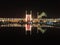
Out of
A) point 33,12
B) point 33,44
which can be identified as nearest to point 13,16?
point 33,12

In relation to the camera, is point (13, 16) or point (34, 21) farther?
point (34, 21)

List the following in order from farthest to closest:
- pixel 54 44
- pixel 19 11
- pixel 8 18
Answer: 1. pixel 8 18
2. pixel 19 11
3. pixel 54 44

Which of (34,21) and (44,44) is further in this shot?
A: (34,21)

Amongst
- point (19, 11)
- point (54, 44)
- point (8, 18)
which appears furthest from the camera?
point (8, 18)

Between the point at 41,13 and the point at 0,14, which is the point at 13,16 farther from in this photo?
the point at 41,13

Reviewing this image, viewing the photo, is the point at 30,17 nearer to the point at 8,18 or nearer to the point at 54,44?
the point at 8,18

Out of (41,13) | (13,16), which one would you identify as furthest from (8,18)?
(41,13)

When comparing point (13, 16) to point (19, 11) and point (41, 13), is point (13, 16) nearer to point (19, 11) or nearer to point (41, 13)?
point (19, 11)
